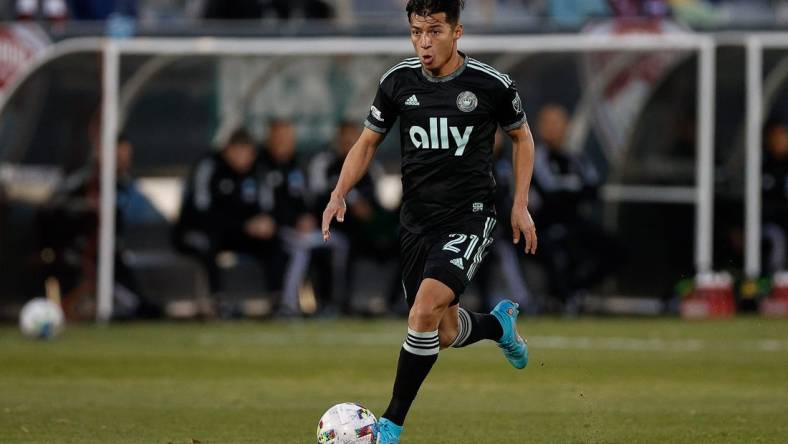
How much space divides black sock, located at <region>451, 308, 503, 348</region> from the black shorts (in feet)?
1.35

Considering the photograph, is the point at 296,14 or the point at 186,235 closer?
the point at 186,235

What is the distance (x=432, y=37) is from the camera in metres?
7.89

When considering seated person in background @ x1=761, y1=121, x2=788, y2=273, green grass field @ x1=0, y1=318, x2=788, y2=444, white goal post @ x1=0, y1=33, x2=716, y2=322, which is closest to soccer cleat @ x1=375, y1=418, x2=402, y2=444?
green grass field @ x1=0, y1=318, x2=788, y2=444

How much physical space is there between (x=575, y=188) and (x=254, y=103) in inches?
145

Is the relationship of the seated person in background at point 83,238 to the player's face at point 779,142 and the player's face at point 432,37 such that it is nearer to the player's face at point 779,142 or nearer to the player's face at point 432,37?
the player's face at point 779,142

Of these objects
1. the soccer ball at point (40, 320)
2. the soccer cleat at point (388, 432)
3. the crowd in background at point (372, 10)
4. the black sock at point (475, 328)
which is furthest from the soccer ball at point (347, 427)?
the crowd in background at point (372, 10)

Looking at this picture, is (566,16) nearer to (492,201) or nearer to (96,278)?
(96,278)

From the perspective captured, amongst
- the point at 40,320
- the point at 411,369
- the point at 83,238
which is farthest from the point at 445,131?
the point at 83,238

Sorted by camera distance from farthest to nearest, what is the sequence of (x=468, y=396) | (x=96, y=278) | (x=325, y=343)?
(x=96, y=278) → (x=325, y=343) → (x=468, y=396)

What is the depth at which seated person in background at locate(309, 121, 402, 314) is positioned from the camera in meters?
17.6

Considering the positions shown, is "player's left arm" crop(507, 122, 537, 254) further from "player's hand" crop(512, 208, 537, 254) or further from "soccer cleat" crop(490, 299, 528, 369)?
"soccer cleat" crop(490, 299, 528, 369)

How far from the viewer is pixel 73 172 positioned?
17188 mm

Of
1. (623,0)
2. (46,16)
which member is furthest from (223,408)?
(623,0)

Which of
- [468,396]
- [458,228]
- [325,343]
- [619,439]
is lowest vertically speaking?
[325,343]
